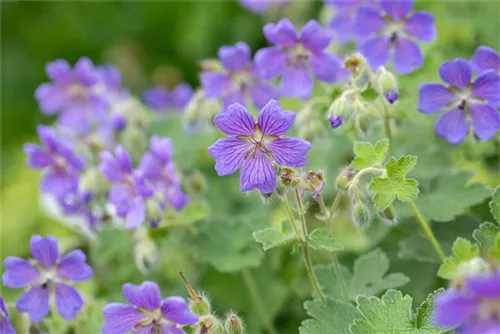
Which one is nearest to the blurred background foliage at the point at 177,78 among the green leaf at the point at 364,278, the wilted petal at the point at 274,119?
the green leaf at the point at 364,278

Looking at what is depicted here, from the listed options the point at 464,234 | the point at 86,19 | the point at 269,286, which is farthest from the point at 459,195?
the point at 86,19

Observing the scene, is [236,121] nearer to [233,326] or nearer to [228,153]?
[228,153]

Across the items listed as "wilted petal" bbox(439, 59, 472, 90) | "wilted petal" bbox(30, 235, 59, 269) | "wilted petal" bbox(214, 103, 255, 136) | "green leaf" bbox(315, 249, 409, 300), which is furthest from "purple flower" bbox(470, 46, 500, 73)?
"wilted petal" bbox(30, 235, 59, 269)

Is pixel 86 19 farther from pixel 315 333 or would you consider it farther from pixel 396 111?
pixel 315 333

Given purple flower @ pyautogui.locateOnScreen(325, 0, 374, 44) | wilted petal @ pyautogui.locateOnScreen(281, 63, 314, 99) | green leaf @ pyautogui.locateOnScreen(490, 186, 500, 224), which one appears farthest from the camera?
purple flower @ pyautogui.locateOnScreen(325, 0, 374, 44)

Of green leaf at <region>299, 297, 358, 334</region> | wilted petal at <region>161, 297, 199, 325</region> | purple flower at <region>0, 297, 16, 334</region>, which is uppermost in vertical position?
purple flower at <region>0, 297, 16, 334</region>

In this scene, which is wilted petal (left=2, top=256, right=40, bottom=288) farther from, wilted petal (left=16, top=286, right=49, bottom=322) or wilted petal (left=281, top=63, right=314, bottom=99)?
wilted petal (left=281, top=63, right=314, bottom=99)
